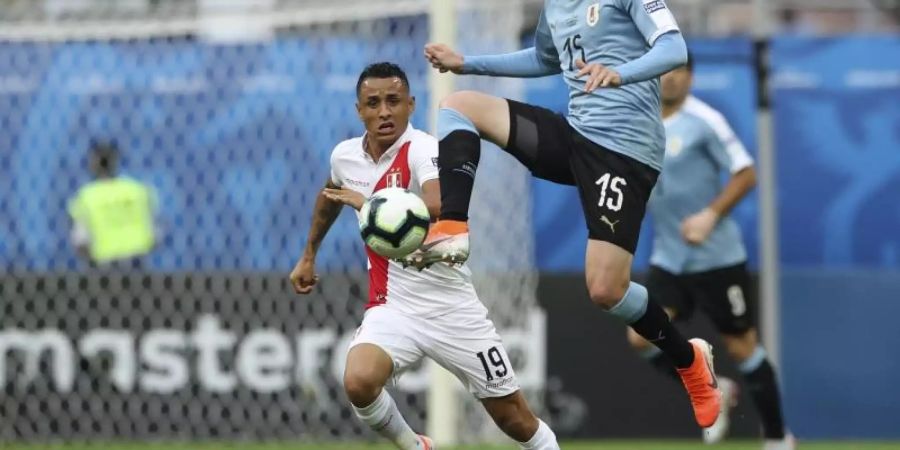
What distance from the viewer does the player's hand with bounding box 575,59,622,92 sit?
656 cm

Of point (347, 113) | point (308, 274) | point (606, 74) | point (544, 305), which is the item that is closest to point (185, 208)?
point (347, 113)

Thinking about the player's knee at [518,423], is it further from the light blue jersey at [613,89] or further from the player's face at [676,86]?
the player's face at [676,86]

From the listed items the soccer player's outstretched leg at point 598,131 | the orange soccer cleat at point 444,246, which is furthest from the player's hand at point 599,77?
the orange soccer cleat at point 444,246

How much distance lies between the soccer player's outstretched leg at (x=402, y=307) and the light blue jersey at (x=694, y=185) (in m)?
3.00

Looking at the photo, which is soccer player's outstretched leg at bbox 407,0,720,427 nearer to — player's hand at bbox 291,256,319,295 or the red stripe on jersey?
the red stripe on jersey

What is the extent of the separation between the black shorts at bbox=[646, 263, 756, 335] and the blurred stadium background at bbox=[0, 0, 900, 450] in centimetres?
138

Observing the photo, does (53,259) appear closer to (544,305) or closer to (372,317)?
(544,305)

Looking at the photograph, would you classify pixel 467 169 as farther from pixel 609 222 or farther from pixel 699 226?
pixel 699 226

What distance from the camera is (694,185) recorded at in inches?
399

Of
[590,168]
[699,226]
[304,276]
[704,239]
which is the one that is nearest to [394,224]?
[304,276]

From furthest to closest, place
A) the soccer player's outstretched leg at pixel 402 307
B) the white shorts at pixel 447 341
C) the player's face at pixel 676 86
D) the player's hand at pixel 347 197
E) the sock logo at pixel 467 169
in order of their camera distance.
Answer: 1. the player's face at pixel 676 86
2. the white shorts at pixel 447 341
3. the soccer player's outstretched leg at pixel 402 307
4. the sock logo at pixel 467 169
5. the player's hand at pixel 347 197

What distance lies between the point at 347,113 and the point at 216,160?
924 millimetres

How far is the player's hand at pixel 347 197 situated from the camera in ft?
22.1

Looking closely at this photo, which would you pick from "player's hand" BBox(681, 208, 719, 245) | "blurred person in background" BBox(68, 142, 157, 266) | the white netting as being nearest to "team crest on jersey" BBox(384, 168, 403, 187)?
"player's hand" BBox(681, 208, 719, 245)
